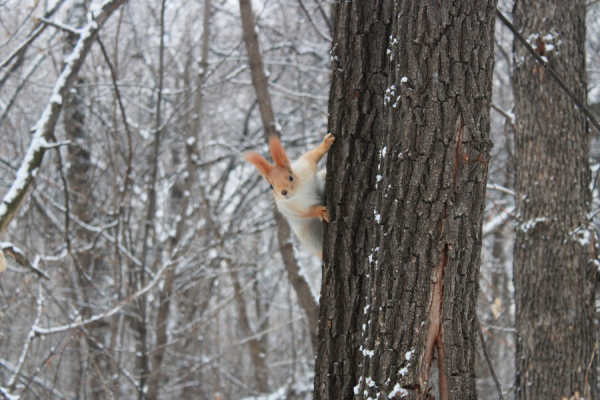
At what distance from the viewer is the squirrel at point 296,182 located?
7.39ft

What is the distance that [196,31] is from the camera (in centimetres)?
725

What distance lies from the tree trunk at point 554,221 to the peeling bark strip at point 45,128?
9.29ft

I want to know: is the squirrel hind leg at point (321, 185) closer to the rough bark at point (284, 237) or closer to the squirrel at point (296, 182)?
the squirrel at point (296, 182)

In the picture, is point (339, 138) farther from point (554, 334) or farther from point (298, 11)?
point (298, 11)

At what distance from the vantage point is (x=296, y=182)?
239 cm

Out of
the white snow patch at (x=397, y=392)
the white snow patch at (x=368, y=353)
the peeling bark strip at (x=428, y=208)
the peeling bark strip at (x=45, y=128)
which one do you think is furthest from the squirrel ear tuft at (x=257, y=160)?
the white snow patch at (x=397, y=392)

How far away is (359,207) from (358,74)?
19.6 inches

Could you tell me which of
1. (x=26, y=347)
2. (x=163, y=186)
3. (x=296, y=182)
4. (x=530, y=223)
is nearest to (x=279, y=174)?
(x=296, y=182)

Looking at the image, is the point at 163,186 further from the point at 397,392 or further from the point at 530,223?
the point at 397,392

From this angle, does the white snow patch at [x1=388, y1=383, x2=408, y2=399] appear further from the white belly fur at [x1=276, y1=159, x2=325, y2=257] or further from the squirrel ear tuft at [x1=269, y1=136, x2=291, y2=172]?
the squirrel ear tuft at [x1=269, y1=136, x2=291, y2=172]

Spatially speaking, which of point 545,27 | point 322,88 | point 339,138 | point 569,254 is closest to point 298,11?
point 322,88

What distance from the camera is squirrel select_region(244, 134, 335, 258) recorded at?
2254 millimetres

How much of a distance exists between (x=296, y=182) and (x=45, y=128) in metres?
1.27

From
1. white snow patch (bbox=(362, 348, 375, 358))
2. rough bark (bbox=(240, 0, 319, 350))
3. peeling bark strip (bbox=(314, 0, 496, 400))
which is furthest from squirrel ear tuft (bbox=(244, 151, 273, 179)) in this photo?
rough bark (bbox=(240, 0, 319, 350))
